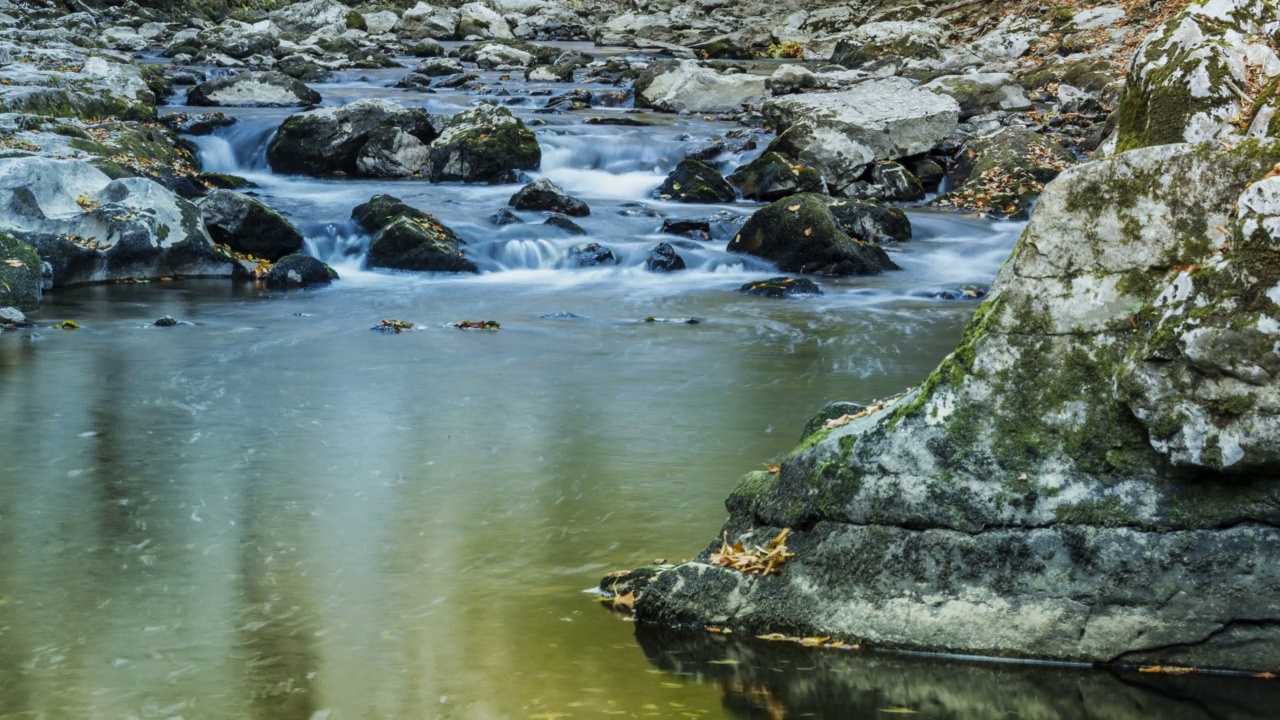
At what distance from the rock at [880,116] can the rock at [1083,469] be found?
16787 mm

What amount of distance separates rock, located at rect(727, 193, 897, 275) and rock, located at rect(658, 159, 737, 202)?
3.57 meters

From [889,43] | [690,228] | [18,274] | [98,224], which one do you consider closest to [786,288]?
[690,228]

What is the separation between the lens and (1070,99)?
79.8 ft

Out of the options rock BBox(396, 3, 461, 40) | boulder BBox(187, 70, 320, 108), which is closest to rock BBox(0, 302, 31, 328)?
boulder BBox(187, 70, 320, 108)

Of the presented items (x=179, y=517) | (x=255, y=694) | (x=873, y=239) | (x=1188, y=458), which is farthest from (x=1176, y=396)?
(x=873, y=239)

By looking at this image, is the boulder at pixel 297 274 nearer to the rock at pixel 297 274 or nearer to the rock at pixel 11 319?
the rock at pixel 297 274

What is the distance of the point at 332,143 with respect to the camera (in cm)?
2119

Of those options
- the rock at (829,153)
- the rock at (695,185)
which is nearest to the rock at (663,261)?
the rock at (695,185)

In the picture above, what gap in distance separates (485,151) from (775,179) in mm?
5119

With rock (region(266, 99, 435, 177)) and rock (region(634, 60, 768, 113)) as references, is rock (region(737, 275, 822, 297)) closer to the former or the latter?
rock (region(266, 99, 435, 177))

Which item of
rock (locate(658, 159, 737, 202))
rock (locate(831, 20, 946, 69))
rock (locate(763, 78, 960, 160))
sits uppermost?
rock (locate(831, 20, 946, 69))

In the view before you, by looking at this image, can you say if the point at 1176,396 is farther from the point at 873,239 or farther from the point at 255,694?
the point at 873,239

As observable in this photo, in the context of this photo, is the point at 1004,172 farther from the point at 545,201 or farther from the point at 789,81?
the point at 789,81

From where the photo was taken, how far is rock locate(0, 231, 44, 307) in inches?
494
